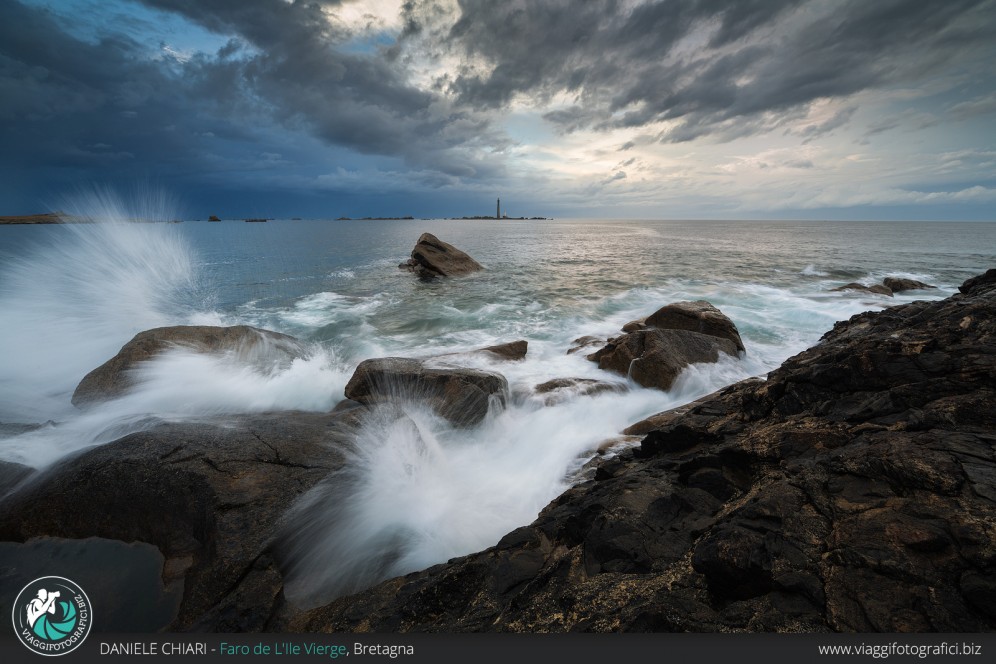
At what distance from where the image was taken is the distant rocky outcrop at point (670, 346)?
27.1ft

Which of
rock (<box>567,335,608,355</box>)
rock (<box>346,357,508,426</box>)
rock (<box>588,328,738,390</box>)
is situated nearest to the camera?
rock (<box>346,357,508,426</box>)

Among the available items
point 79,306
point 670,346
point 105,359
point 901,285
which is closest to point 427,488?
point 670,346

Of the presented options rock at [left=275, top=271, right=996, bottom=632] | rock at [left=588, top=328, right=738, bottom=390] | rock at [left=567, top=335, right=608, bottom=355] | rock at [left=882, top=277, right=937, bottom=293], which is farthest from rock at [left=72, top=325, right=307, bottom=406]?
rock at [left=882, top=277, right=937, bottom=293]

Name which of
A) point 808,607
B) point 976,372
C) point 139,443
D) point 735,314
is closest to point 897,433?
point 976,372

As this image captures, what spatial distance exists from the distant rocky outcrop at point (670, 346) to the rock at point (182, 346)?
7794mm

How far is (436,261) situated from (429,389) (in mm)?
18878

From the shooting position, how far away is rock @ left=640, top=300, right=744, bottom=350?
1009 centimetres

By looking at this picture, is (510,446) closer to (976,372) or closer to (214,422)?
(214,422)

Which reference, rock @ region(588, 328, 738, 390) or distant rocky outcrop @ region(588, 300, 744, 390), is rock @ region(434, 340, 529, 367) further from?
rock @ region(588, 328, 738, 390)

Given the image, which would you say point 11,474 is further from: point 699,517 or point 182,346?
point 699,517

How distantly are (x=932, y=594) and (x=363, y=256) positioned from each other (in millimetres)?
39814

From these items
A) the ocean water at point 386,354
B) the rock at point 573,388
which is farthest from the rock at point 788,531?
the rock at point 573,388

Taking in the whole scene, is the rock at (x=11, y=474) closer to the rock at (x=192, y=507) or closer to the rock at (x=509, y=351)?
the rock at (x=192, y=507)

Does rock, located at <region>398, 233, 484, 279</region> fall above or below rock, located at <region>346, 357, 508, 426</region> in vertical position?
above
